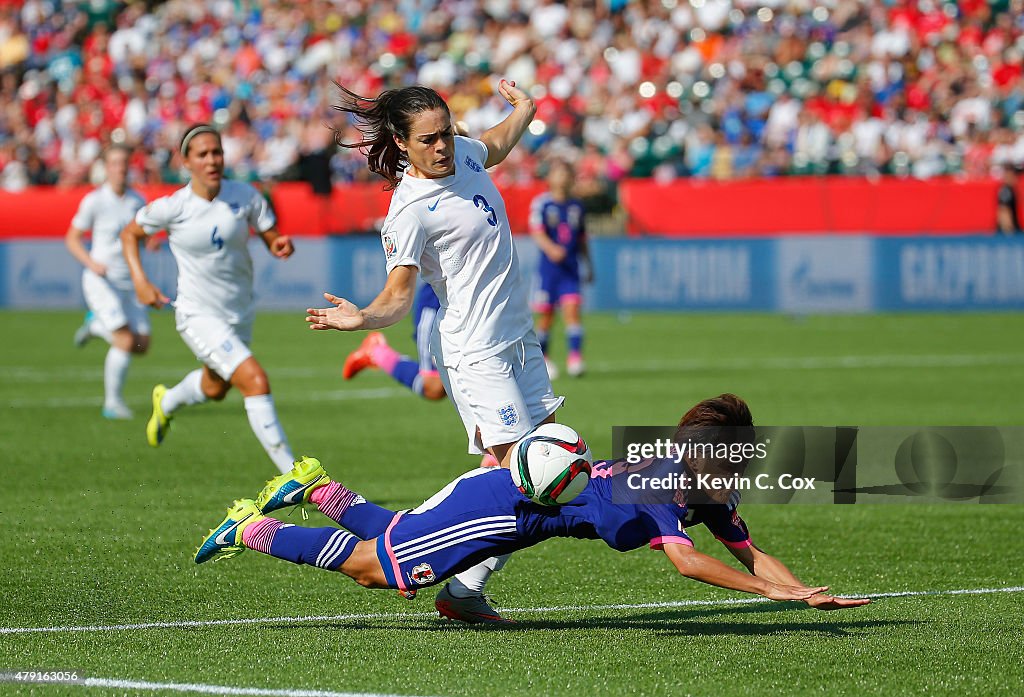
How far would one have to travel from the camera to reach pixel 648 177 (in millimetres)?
28500

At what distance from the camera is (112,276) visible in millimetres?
14672

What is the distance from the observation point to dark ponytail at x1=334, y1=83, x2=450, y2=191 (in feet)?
20.8

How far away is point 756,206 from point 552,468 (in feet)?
70.0

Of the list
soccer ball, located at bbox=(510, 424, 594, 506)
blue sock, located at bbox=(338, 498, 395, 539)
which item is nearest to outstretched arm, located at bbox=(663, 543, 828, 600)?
soccer ball, located at bbox=(510, 424, 594, 506)

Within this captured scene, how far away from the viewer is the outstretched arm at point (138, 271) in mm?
10078

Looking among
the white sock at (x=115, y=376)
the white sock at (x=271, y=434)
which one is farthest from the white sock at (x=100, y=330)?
the white sock at (x=271, y=434)

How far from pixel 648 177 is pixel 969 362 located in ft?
36.3

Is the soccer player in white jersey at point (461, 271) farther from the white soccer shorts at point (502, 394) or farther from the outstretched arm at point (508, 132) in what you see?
the outstretched arm at point (508, 132)

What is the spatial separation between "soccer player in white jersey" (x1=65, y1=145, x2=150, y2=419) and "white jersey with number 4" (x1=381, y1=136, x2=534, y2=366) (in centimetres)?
792

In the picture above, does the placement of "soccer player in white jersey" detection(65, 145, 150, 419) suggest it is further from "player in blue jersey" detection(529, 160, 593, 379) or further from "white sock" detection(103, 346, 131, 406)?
"player in blue jersey" detection(529, 160, 593, 379)

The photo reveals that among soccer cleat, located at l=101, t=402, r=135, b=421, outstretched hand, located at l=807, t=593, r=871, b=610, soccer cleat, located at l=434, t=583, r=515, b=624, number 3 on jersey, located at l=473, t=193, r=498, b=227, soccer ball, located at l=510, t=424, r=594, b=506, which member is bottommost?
soccer cleat, located at l=101, t=402, r=135, b=421

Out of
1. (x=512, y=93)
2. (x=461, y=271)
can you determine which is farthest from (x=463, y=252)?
(x=512, y=93)

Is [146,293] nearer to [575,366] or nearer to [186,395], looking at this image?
[186,395]

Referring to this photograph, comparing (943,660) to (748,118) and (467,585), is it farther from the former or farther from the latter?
(748,118)
